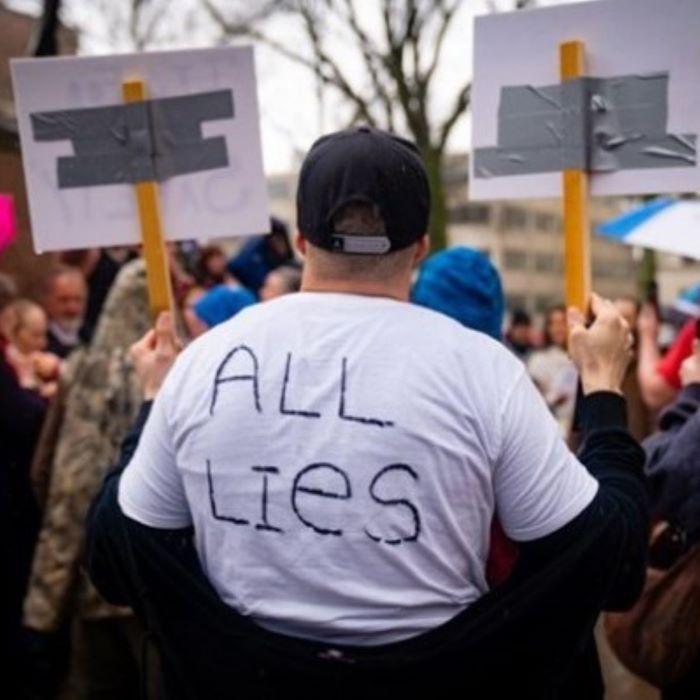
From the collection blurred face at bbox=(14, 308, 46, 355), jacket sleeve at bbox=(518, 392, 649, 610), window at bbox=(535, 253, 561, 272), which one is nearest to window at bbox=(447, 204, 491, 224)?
window at bbox=(535, 253, 561, 272)

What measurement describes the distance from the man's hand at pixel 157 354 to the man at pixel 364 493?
41cm

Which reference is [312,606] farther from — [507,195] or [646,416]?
[646,416]

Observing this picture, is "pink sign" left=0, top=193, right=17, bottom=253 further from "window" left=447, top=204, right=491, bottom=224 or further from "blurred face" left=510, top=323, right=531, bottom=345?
"window" left=447, top=204, right=491, bottom=224

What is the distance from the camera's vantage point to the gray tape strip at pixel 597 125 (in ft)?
7.37

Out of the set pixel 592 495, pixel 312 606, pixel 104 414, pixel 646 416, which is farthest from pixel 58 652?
pixel 646 416

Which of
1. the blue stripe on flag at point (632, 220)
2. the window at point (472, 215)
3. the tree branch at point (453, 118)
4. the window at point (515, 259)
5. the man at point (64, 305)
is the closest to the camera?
the blue stripe on flag at point (632, 220)

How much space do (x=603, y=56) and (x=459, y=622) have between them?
113 centimetres

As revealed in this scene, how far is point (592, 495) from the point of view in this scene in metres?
1.74

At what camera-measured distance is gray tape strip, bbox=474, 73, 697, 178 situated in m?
2.25

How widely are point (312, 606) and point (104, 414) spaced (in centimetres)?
160

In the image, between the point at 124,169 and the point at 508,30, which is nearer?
the point at 508,30

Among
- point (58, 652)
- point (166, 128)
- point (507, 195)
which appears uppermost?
point (166, 128)

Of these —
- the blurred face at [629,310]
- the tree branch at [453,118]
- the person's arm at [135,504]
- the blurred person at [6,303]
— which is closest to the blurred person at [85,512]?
the person's arm at [135,504]

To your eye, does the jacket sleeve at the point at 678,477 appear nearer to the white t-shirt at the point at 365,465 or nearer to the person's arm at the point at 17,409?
the white t-shirt at the point at 365,465
